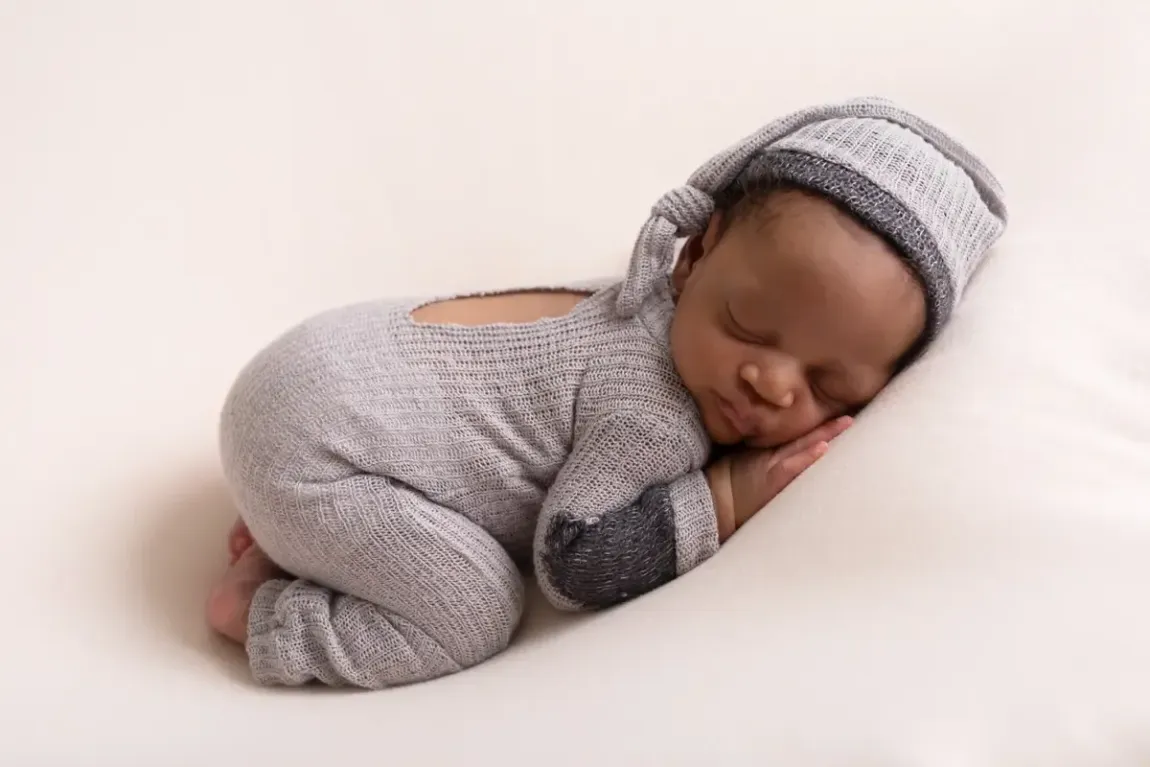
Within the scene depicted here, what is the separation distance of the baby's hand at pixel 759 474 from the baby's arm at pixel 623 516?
22mm

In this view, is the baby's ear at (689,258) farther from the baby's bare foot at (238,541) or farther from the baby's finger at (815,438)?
the baby's bare foot at (238,541)

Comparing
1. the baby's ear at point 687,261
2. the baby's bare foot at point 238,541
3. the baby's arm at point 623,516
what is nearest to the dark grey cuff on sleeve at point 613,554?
the baby's arm at point 623,516

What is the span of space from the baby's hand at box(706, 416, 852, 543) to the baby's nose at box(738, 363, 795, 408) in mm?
51

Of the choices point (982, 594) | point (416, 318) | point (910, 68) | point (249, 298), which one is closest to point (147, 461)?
point (249, 298)

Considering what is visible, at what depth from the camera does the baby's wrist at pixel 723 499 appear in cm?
89

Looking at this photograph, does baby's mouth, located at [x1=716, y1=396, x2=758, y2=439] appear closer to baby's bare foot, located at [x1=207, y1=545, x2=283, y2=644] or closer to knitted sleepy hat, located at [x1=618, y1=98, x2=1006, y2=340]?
knitted sleepy hat, located at [x1=618, y1=98, x2=1006, y2=340]

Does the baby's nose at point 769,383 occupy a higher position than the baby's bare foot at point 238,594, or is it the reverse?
the baby's nose at point 769,383

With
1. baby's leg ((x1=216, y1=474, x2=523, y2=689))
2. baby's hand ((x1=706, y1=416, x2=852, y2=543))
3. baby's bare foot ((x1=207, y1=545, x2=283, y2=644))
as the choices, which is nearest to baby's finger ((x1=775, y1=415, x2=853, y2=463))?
baby's hand ((x1=706, y1=416, x2=852, y2=543))

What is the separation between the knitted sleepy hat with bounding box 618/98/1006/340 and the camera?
0.82 m

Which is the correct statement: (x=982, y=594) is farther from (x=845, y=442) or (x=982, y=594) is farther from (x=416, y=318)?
(x=416, y=318)

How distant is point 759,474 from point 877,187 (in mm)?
270

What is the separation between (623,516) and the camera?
2.80 feet

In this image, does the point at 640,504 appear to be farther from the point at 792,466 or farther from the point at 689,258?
the point at 689,258

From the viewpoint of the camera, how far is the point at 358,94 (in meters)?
1.31
